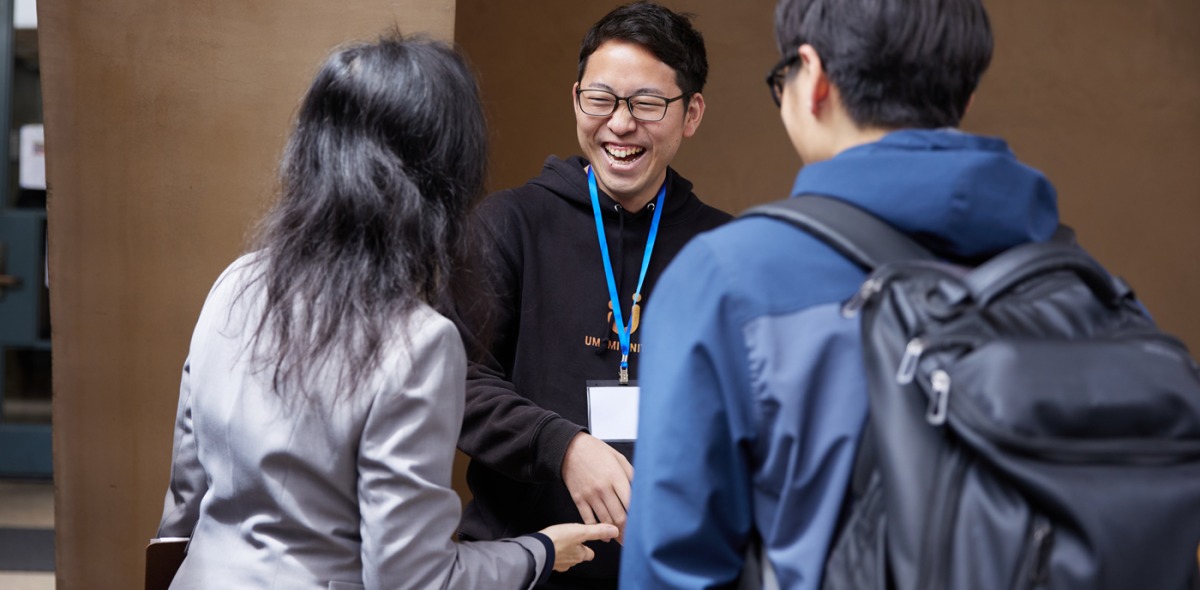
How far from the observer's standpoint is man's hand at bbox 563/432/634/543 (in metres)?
1.74

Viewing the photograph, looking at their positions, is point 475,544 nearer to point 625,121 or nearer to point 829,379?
point 829,379

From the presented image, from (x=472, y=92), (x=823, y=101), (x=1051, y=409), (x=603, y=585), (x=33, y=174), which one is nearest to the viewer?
(x=1051, y=409)

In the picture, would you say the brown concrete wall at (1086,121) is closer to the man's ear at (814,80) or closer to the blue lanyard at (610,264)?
the blue lanyard at (610,264)

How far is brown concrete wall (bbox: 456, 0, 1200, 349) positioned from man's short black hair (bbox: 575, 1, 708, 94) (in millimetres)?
2861

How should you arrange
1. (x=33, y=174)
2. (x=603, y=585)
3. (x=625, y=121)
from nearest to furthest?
(x=603, y=585) < (x=625, y=121) < (x=33, y=174)

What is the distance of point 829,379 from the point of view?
102cm

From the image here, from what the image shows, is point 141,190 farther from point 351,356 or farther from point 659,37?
point 351,356

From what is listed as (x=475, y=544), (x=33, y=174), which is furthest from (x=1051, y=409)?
(x=33, y=174)

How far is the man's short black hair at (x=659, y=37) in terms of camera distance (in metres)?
2.17

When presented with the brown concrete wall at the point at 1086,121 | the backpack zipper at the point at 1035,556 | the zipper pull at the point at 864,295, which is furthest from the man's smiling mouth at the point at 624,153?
the brown concrete wall at the point at 1086,121

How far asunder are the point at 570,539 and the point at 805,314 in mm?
682

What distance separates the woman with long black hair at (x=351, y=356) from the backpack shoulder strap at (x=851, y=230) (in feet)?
1.48

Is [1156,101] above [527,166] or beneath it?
above

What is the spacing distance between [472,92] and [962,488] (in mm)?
789
